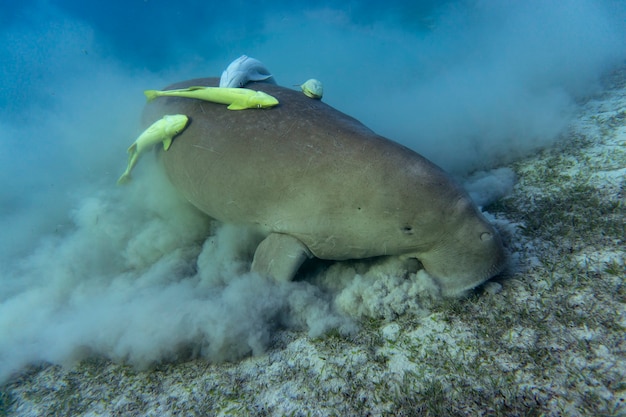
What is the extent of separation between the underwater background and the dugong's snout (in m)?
0.27

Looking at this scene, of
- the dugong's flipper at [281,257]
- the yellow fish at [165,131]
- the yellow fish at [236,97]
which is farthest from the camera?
the yellow fish at [165,131]

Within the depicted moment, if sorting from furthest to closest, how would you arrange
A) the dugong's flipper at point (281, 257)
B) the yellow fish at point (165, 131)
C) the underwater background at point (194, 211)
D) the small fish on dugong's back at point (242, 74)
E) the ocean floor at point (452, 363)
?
the small fish on dugong's back at point (242, 74) < the yellow fish at point (165, 131) < the dugong's flipper at point (281, 257) < the underwater background at point (194, 211) < the ocean floor at point (452, 363)

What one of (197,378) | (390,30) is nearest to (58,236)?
(197,378)

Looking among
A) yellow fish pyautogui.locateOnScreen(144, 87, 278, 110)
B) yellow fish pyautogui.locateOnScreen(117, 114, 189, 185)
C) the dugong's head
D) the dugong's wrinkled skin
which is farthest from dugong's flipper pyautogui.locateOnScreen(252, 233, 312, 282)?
yellow fish pyautogui.locateOnScreen(117, 114, 189, 185)

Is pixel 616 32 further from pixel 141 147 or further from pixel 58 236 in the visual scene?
pixel 58 236

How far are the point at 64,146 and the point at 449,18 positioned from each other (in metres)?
22.4

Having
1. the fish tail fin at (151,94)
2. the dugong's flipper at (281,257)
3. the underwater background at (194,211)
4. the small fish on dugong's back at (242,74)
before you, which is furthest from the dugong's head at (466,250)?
the fish tail fin at (151,94)

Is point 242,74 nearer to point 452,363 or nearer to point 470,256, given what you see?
point 470,256

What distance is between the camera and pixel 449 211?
252 cm

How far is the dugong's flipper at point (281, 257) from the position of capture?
293 cm

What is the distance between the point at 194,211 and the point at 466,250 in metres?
3.39

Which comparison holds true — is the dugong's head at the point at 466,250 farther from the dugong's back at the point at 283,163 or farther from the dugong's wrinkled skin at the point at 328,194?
the dugong's back at the point at 283,163

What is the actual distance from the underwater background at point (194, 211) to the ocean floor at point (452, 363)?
131 millimetres

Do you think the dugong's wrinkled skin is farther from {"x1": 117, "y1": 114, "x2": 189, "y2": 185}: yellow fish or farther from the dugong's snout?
{"x1": 117, "y1": 114, "x2": 189, "y2": 185}: yellow fish
